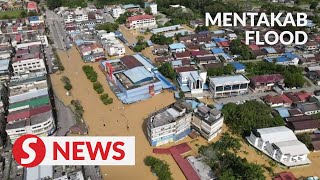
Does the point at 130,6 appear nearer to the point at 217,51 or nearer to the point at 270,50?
the point at 217,51

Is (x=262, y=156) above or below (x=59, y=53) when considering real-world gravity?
below

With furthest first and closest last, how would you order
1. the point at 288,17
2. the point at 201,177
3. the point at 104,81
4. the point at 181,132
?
A: the point at 288,17, the point at 104,81, the point at 181,132, the point at 201,177

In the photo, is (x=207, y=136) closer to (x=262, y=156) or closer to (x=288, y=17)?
(x=262, y=156)

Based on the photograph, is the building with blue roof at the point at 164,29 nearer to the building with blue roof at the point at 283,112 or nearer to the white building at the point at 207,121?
the building with blue roof at the point at 283,112

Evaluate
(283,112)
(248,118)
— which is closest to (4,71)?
(248,118)

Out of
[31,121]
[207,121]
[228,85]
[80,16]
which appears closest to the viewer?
[207,121]

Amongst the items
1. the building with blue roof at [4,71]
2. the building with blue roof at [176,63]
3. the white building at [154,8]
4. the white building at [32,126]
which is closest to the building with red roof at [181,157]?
the white building at [32,126]

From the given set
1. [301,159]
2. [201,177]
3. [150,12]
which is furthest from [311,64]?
[150,12]
